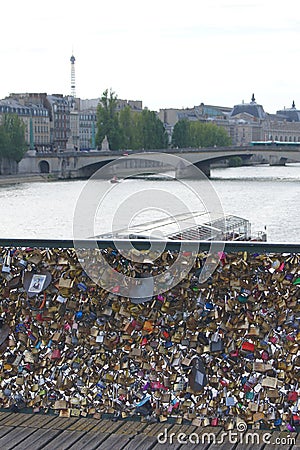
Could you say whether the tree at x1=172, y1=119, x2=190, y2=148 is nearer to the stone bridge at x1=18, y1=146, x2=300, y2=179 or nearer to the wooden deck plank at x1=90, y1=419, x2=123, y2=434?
the stone bridge at x1=18, y1=146, x2=300, y2=179

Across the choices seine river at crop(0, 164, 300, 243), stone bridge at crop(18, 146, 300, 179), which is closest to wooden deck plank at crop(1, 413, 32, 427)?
seine river at crop(0, 164, 300, 243)

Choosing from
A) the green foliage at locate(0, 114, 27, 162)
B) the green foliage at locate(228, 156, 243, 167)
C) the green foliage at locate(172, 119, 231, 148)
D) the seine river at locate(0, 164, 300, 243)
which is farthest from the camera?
the green foliage at locate(228, 156, 243, 167)

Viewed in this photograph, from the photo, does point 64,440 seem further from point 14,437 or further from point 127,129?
point 127,129

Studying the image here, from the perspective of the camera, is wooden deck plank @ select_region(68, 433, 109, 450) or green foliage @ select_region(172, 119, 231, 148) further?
green foliage @ select_region(172, 119, 231, 148)

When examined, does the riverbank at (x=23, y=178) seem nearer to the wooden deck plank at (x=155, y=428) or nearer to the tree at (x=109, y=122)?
the tree at (x=109, y=122)

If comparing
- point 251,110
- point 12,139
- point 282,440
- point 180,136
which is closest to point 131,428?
point 282,440

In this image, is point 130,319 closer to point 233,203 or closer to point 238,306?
point 238,306

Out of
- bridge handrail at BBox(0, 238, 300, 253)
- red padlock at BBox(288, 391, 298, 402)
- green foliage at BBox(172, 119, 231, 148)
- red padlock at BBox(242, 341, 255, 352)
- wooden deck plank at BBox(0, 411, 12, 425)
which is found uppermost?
bridge handrail at BBox(0, 238, 300, 253)
